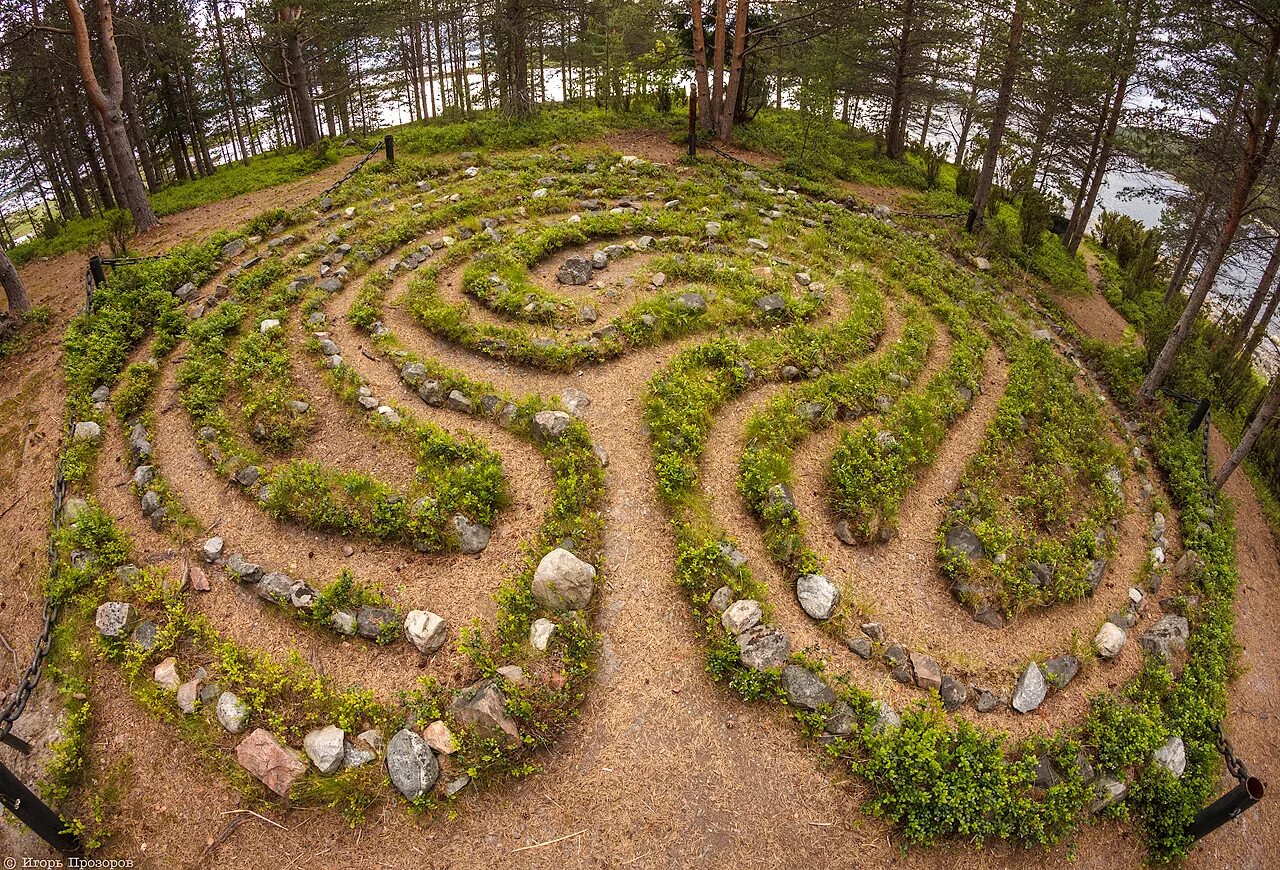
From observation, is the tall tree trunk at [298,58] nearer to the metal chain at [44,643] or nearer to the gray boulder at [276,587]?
the metal chain at [44,643]

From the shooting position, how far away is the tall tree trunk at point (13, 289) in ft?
37.0

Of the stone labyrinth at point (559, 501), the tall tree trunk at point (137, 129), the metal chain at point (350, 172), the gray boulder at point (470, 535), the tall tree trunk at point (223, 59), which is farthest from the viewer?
the tall tree trunk at point (223, 59)

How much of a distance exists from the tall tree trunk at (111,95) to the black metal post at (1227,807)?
2028 centimetres

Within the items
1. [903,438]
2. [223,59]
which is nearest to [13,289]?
[903,438]

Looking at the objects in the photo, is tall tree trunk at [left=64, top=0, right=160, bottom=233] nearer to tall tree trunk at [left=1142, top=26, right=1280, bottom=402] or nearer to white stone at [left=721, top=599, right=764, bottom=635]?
white stone at [left=721, top=599, right=764, bottom=635]

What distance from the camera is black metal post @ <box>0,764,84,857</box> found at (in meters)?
4.55

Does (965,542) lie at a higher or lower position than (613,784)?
higher

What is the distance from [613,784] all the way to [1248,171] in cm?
1275

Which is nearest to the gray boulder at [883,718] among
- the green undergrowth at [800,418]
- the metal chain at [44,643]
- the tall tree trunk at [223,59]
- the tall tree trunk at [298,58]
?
the green undergrowth at [800,418]

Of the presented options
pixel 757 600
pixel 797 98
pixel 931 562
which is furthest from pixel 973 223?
pixel 757 600

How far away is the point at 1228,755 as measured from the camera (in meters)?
6.17

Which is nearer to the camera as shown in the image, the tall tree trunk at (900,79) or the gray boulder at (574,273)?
the gray boulder at (574,273)

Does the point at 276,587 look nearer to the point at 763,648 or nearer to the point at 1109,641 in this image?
the point at 763,648

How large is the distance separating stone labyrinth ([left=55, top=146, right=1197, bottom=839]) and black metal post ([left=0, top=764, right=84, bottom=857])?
92cm
